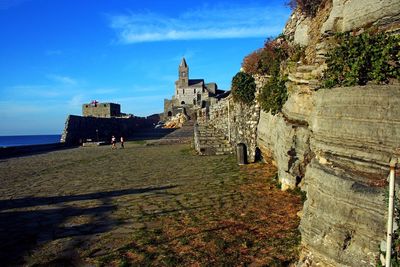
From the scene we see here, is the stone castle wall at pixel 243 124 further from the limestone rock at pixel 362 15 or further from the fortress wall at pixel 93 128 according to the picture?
the fortress wall at pixel 93 128

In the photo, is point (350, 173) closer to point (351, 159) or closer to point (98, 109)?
point (351, 159)

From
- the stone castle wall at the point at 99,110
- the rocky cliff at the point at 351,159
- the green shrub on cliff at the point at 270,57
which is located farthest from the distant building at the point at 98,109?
the rocky cliff at the point at 351,159

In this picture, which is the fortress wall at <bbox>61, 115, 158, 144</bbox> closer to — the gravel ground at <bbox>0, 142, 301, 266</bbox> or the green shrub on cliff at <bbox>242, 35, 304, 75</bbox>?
the gravel ground at <bbox>0, 142, 301, 266</bbox>

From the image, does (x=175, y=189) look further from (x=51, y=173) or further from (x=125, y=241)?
(x=51, y=173)

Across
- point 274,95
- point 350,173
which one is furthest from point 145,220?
point 274,95

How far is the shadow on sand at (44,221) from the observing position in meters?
6.18

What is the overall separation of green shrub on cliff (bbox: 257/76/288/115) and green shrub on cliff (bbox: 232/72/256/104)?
195 centimetres

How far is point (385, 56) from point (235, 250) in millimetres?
Answer: 3536

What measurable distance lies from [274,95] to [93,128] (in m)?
29.1

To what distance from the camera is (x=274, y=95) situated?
11.4 meters

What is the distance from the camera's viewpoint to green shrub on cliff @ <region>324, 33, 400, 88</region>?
4.86m

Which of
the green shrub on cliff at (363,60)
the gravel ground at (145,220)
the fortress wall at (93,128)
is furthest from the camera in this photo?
the fortress wall at (93,128)

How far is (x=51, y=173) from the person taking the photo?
1491 cm

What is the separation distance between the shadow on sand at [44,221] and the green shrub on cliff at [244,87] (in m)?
7.42
